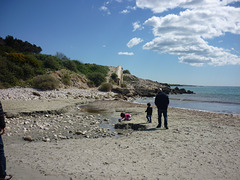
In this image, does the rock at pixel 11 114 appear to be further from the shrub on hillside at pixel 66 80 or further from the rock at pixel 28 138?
the shrub on hillside at pixel 66 80

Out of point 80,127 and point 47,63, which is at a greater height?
point 47,63

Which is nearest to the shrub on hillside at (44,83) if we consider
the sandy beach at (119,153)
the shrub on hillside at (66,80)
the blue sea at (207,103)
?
the shrub on hillside at (66,80)

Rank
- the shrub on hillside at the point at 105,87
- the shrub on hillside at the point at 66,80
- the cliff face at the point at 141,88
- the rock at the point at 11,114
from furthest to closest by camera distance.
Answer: the cliff face at the point at 141,88, the shrub on hillside at the point at 105,87, the shrub on hillside at the point at 66,80, the rock at the point at 11,114

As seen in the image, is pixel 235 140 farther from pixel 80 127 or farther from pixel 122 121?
pixel 80 127

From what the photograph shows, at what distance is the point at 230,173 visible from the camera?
412 centimetres

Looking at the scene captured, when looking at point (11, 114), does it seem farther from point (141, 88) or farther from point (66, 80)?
point (141, 88)

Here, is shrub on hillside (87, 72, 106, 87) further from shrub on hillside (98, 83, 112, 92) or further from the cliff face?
the cliff face

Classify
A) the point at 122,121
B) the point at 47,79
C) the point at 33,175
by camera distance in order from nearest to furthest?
the point at 33,175 < the point at 122,121 < the point at 47,79

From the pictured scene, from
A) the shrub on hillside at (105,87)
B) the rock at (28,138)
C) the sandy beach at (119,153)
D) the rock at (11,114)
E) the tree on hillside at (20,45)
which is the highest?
the tree on hillside at (20,45)

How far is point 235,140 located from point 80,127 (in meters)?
6.50

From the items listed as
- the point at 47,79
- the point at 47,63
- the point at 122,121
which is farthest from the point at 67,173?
the point at 47,63

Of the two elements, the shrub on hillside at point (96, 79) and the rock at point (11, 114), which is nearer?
the rock at point (11, 114)

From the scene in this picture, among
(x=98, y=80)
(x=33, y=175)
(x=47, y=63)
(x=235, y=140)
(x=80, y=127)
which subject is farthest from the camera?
(x=98, y=80)

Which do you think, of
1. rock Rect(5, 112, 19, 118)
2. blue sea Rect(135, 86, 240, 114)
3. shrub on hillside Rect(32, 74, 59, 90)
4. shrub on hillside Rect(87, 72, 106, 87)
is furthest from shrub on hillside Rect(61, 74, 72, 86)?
rock Rect(5, 112, 19, 118)
